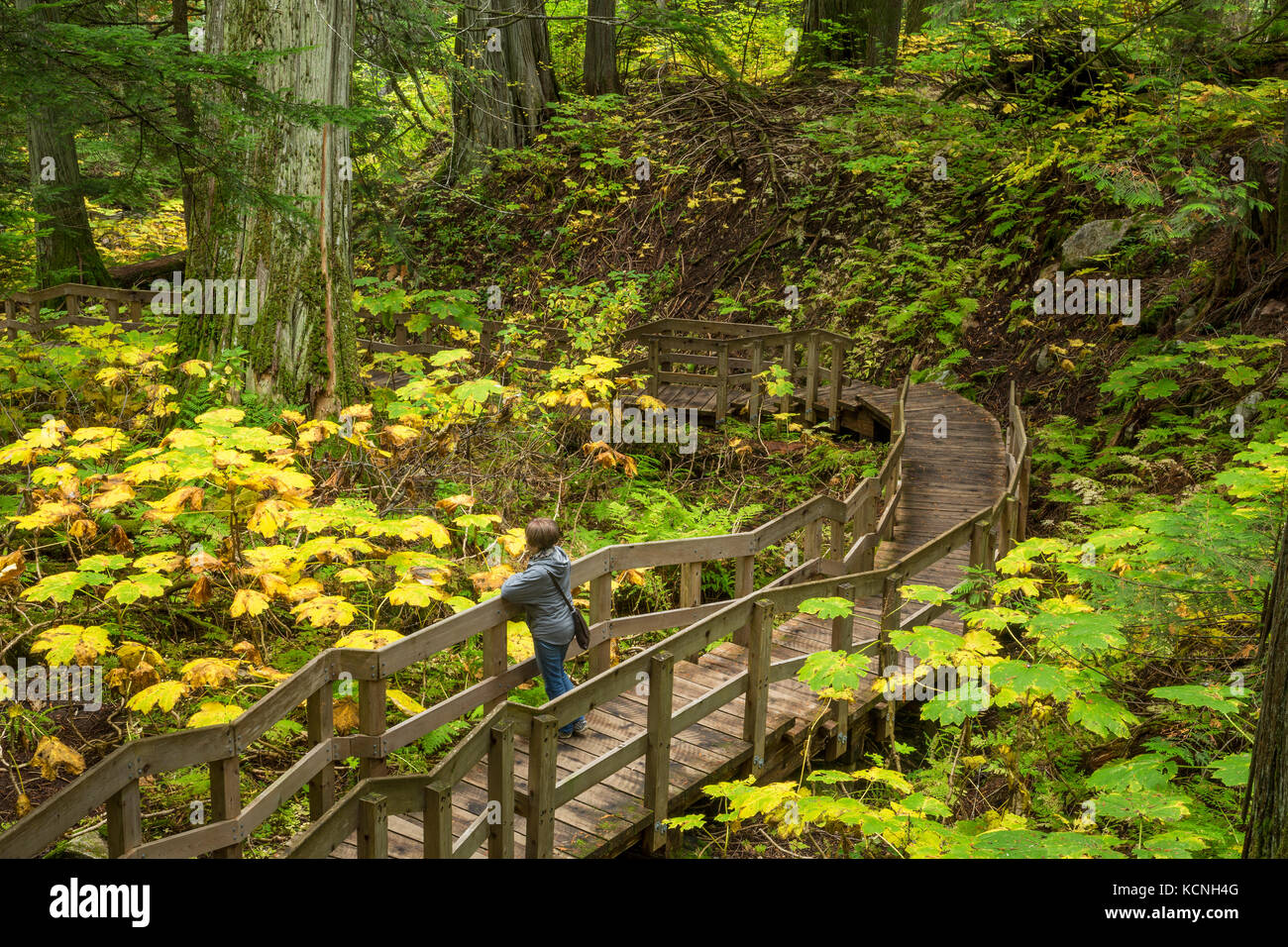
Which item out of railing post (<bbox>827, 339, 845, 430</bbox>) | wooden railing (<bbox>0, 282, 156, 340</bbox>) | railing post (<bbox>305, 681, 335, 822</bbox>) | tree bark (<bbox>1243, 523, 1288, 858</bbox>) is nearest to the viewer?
tree bark (<bbox>1243, 523, 1288, 858</bbox>)

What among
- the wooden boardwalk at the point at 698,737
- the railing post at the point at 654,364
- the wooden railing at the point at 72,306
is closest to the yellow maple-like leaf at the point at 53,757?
the wooden boardwalk at the point at 698,737

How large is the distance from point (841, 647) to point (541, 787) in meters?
2.83

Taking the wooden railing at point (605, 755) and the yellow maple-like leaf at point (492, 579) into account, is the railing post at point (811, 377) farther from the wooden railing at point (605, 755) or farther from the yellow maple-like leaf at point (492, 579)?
the yellow maple-like leaf at point (492, 579)

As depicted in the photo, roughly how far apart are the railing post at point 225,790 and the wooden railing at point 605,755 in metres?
0.80

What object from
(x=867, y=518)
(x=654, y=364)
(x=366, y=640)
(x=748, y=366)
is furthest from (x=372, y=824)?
(x=748, y=366)

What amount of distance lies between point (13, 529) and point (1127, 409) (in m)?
13.0

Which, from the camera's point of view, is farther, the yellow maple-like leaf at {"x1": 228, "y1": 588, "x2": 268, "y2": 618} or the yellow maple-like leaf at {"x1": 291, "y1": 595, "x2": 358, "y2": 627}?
the yellow maple-like leaf at {"x1": 291, "y1": 595, "x2": 358, "y2": 627}

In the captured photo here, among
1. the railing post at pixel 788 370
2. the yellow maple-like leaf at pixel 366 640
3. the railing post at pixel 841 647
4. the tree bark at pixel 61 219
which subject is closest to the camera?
the yellow maple-like leaf at pixel 366 640

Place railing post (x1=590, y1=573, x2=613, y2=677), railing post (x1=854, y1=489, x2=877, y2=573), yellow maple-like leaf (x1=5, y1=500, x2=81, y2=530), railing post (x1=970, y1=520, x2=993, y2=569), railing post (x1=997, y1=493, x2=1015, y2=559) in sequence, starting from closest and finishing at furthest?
yellow maple-like leaf (x1=5, y1=500, x2=81, y2=530)
railing post (x1=590, y1=573, x2=613, y2=677)
railing post (x1=970, y1=520, x2=993, y2=569)
railing post (x1=997, y1=493, x2=1015, y2=559)
railing post (x1=854, y1=489, x2=877, y2=573)

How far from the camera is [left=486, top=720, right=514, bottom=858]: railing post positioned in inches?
179

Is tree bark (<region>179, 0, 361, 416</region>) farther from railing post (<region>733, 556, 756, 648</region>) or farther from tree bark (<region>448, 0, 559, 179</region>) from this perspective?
tree bark (<region>448, 0, 559, 179</region>)

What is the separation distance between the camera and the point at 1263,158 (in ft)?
36.5

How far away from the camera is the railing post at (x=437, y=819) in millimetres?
4078

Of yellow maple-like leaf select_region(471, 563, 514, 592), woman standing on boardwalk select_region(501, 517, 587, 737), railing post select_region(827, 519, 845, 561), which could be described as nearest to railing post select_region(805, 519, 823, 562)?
railing post select_region(827, 519, 845, 561)
